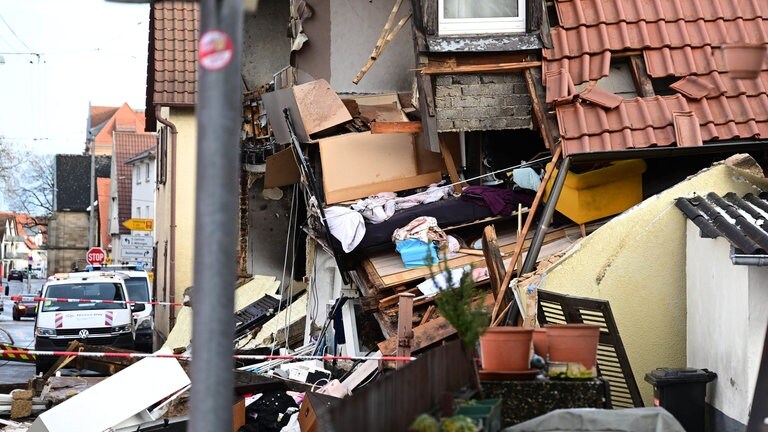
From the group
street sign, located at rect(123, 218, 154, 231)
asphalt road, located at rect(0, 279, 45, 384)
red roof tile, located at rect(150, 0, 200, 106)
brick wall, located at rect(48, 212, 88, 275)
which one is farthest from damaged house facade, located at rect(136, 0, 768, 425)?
brick wall, located at rect(48, 212, 88, 275)

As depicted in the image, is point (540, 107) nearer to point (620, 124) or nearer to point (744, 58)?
point (620, 124)

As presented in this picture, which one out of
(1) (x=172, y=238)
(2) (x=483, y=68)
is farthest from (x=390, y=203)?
(1) (x=172, y=238)

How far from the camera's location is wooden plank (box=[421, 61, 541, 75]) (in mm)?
13422

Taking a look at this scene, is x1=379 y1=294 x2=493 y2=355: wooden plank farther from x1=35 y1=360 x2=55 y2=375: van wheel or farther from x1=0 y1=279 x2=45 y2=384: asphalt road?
x1=35 y1=360 x2=55 y2=375: van wheel

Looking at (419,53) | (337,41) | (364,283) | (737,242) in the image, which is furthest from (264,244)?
(737,242)

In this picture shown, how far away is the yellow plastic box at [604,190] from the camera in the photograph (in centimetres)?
1295

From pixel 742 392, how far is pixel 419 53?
21.5ft

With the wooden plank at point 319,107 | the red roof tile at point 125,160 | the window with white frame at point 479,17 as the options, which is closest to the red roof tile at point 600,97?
the window with white frame at point 479,17

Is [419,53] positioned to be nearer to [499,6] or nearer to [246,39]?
[499,6]

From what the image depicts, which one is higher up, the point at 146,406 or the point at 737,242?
the point at 737,242

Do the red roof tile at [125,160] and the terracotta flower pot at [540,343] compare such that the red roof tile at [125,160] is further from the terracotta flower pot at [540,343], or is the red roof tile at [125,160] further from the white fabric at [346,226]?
the terracotta flower pot at [540,343]

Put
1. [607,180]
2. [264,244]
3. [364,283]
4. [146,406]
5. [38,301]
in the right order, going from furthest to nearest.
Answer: [264,244], [38,301], [364,283], [607,180], [146,406]

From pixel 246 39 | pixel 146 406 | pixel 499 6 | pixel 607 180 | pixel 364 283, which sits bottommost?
pixel 146 406

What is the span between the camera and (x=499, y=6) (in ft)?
45.2
